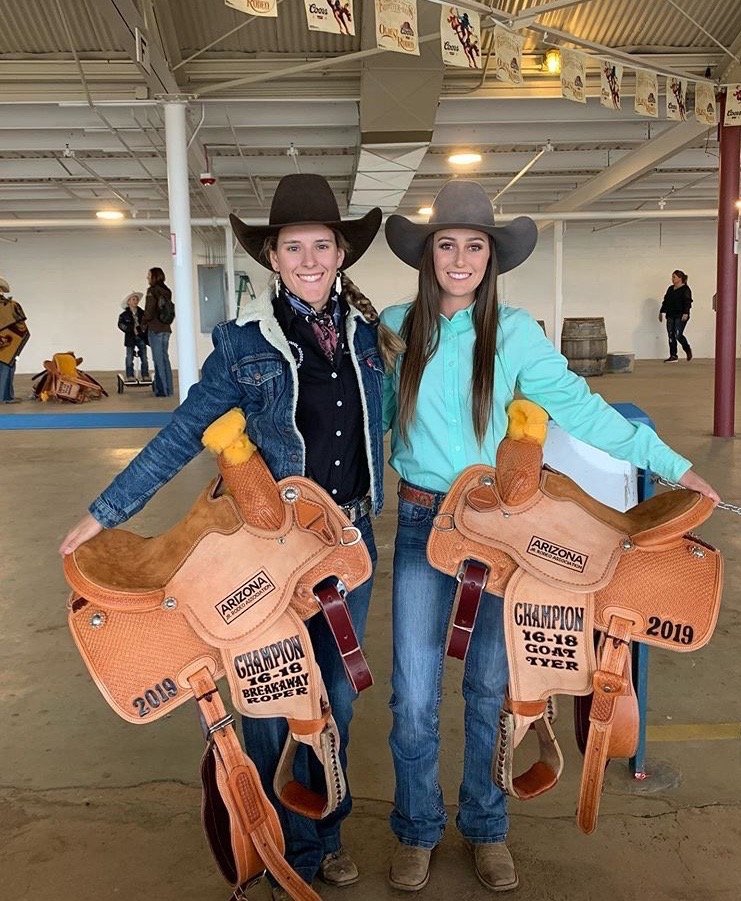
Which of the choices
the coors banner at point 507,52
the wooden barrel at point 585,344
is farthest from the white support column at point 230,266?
the coors banner at point 507,52

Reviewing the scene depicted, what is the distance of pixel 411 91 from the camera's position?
22.5 ft

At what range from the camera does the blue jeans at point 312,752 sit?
1.67 meters

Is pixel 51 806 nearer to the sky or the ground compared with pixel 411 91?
nearer to the ground

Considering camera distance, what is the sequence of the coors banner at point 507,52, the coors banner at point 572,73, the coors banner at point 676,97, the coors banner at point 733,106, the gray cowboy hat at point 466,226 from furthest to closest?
the coors banner at point 733,106, the coors banner at point 676,97, the coors banner at point 572,73, the coors banner at point 507,52, the gray cowboy hat at point 466,226

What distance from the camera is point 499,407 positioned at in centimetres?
173

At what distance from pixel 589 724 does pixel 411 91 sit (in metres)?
6.39

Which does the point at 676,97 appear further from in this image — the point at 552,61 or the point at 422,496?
the point at 422,496

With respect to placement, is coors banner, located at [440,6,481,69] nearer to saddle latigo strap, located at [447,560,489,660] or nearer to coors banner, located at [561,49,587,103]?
coors banner, located at [561,49,587,103]

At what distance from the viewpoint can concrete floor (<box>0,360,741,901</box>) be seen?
1753mm

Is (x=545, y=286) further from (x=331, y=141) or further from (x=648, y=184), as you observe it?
(x=331, y=141)

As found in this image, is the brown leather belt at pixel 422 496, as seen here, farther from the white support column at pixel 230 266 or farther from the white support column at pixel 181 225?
the white support column at pixel 230 266

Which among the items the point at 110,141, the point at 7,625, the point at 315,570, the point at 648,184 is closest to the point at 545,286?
the point at 648,184

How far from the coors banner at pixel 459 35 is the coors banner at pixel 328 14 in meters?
0.81

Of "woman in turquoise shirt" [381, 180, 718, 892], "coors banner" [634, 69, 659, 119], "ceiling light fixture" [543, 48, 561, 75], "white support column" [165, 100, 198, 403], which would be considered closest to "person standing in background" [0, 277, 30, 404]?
"white support column" [165, 100, 198, 403]
